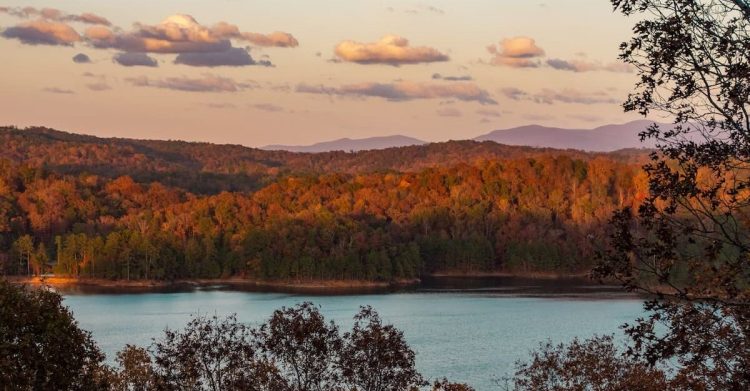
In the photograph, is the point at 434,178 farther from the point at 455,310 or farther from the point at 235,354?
the point at 235,354

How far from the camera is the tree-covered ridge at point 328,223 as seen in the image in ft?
326

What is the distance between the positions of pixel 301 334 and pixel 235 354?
122 cm

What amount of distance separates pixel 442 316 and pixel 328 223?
52743mm

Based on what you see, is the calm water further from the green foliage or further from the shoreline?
the green foliage

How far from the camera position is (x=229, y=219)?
400ft

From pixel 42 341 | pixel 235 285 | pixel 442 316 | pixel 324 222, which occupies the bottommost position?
pixel 442 316

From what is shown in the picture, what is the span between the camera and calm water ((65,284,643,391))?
39969 mm

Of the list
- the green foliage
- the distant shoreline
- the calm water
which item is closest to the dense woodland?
the distant shoreline

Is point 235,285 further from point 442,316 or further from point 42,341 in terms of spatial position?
point 42,341

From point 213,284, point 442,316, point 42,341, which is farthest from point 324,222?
point 42,341

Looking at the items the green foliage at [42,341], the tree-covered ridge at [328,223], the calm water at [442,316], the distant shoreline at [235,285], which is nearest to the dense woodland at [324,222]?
the tree-covered ridge at [328,223]

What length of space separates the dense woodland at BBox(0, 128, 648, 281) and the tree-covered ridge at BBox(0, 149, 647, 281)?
0.60ft

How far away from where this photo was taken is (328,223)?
10956 centimetres

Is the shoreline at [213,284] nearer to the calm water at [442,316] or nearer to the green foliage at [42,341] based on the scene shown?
the calm water at [442,316]
